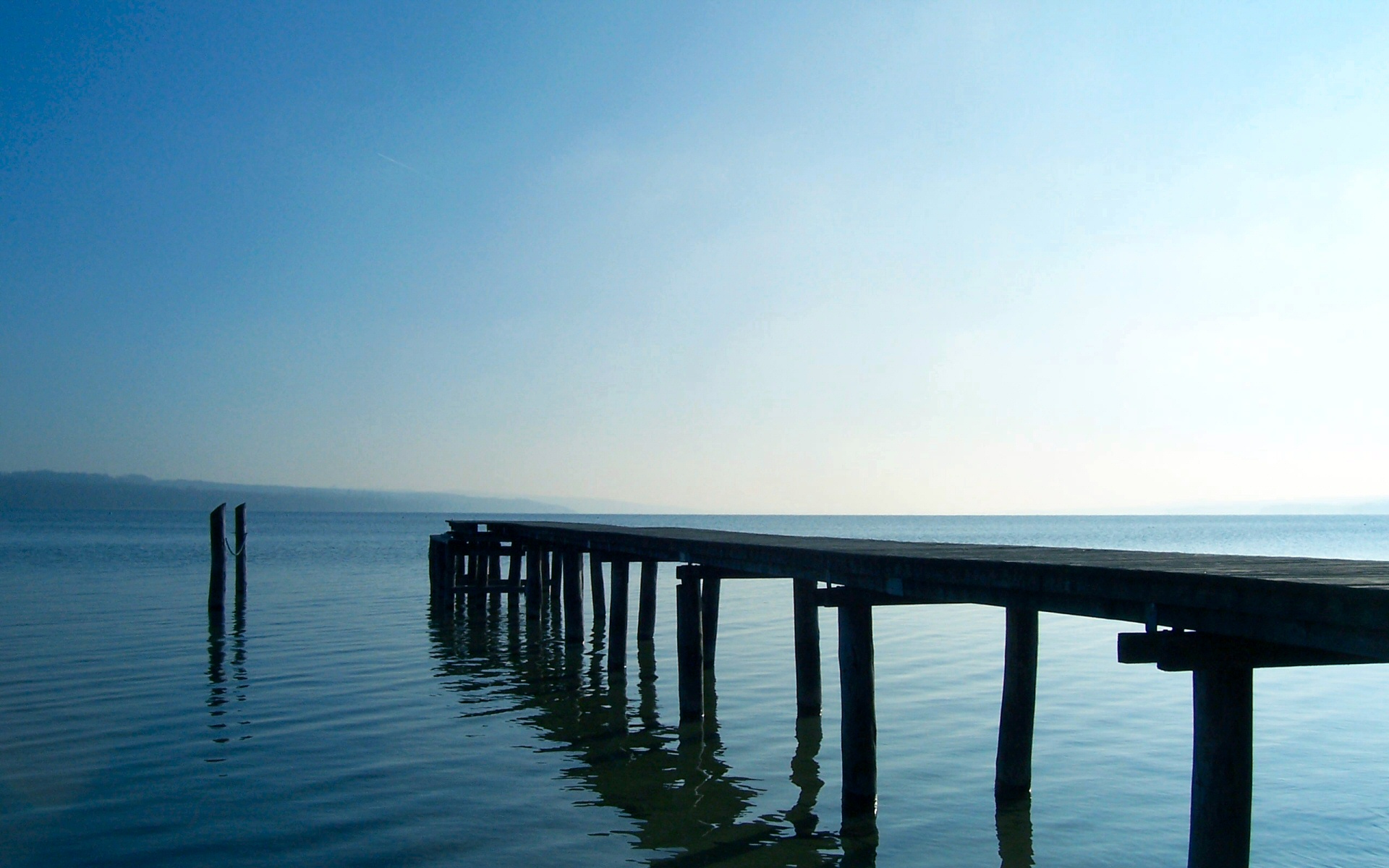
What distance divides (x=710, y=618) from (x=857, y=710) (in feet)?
22.1

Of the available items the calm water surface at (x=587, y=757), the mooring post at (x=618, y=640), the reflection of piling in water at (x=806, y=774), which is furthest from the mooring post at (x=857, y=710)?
the mooring post at (x=618, y=640)

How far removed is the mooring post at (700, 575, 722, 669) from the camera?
1548 centimetres

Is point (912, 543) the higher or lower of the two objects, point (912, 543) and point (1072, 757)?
the higher

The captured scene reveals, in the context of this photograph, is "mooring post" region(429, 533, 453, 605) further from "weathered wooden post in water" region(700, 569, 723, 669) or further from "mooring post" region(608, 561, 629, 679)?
"weathered wooden post in water" region(700, 569, 723, 669)

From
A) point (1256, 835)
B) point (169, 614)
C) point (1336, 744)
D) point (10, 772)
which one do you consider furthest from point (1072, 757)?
point (169, 614)

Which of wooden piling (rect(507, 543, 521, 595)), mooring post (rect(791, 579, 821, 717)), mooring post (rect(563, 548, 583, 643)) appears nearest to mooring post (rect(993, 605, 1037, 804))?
mooring post (rect(791, 579, 821, 717))

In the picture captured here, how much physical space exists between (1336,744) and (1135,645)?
8.60 metres

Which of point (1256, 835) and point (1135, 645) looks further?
point (1256, 835)

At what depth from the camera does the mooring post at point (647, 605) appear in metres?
17.8

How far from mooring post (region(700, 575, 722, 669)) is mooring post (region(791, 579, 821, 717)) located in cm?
247

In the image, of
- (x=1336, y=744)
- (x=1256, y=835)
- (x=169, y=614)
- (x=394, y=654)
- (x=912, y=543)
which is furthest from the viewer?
(x=169, y=614)

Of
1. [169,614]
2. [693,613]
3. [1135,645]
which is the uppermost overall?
[1135,645]

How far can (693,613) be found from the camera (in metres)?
13.0

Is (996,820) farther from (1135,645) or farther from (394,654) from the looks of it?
(394,654)
